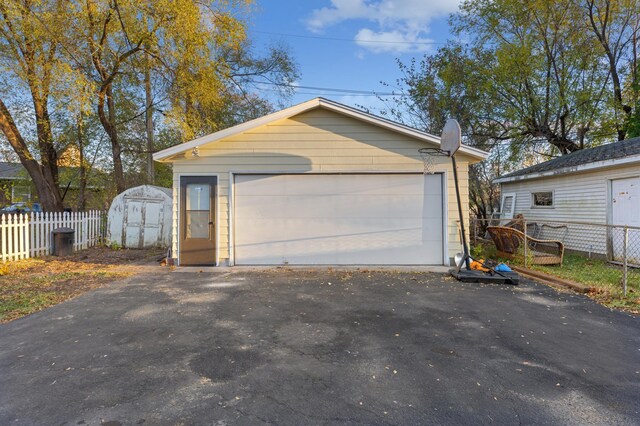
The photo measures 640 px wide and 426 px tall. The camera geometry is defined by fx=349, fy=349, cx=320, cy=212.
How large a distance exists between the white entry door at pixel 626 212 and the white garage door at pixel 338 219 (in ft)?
14.6

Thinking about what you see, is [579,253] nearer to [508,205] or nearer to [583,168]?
[583,168]

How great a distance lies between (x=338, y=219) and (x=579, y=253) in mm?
7155

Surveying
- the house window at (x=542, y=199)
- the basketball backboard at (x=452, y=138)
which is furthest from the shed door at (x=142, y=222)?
the house window at (x=542, y=199)

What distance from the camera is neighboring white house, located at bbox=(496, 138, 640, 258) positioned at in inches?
318

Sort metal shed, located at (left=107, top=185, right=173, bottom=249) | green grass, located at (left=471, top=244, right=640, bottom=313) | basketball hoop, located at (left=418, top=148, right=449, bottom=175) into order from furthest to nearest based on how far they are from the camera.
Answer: metal shed, located at (left=107, top=185, right=173, bottom=249) < basketball hoop, located at (left=418, top=148, right=449, bottom=175) < green grass, located at (left=471, top=244, right=640, bottom=313)

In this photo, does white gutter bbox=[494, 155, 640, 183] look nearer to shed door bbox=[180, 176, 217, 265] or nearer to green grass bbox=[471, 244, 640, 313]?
green grass bbox=[471, 244, 640, 313]

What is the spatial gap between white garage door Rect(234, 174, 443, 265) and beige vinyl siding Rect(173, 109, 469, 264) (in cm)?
23

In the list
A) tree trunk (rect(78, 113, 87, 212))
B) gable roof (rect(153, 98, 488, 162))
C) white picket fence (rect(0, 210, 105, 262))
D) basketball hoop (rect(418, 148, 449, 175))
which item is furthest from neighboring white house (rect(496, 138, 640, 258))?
tree trunk (rect(78, 113, 87, 212))

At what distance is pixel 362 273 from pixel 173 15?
8818 mm

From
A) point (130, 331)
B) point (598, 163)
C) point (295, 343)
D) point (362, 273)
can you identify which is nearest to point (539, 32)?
point (598, 163)

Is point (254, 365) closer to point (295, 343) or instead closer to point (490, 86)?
point (295, 343)

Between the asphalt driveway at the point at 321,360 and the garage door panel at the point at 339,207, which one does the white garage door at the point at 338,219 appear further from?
the asphalt driveway at the point at 321,360

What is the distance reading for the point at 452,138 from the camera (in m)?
6.27

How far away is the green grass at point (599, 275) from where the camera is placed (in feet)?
16.6
